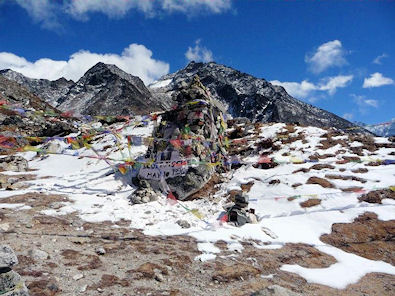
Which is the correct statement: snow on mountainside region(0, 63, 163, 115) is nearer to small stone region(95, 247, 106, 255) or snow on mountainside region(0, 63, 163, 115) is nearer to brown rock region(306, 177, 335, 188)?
brown rock region(306, 177, 335, 188)

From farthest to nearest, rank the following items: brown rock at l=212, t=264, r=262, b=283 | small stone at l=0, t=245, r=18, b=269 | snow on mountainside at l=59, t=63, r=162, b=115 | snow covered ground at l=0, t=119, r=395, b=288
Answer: snow on mountainside at l=59, t=63, r=162, b=115, snow covered ground at l=0, t=119, r=395, b=288, brown rock at l=212, t=264, r=262, b=283, small stone at l=0, t=245, r=18, b=269

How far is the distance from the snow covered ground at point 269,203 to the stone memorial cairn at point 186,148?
Answer: 1563 millimetres

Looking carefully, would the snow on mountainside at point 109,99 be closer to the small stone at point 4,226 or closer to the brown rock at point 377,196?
the brown rock at point 377,196

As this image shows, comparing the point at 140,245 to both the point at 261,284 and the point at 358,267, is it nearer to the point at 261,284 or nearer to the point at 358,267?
the point at 261,284

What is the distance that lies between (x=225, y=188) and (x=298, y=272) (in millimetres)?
9806

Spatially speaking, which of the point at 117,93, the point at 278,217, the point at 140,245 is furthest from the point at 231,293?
the point at 117,93

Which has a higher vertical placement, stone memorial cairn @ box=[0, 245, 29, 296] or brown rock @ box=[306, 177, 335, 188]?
brown rock @ box=[306, 177, 335, 188]

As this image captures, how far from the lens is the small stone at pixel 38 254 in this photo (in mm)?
8236

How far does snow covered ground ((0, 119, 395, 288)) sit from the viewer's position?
40.6 ft

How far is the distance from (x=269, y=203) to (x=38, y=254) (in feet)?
42.8

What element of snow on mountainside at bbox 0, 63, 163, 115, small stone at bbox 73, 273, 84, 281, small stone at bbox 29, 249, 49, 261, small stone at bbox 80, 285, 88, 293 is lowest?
small stone at bbox 80, 285, 88, 293

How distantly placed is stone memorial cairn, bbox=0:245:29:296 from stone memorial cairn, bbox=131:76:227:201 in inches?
440

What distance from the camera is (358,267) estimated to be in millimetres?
11258

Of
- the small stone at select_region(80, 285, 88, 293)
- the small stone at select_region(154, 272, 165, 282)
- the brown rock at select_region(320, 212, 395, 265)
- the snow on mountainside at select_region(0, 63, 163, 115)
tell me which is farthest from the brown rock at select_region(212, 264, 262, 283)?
the snow on mountainside at select_region(0, 63, 163, 115)
